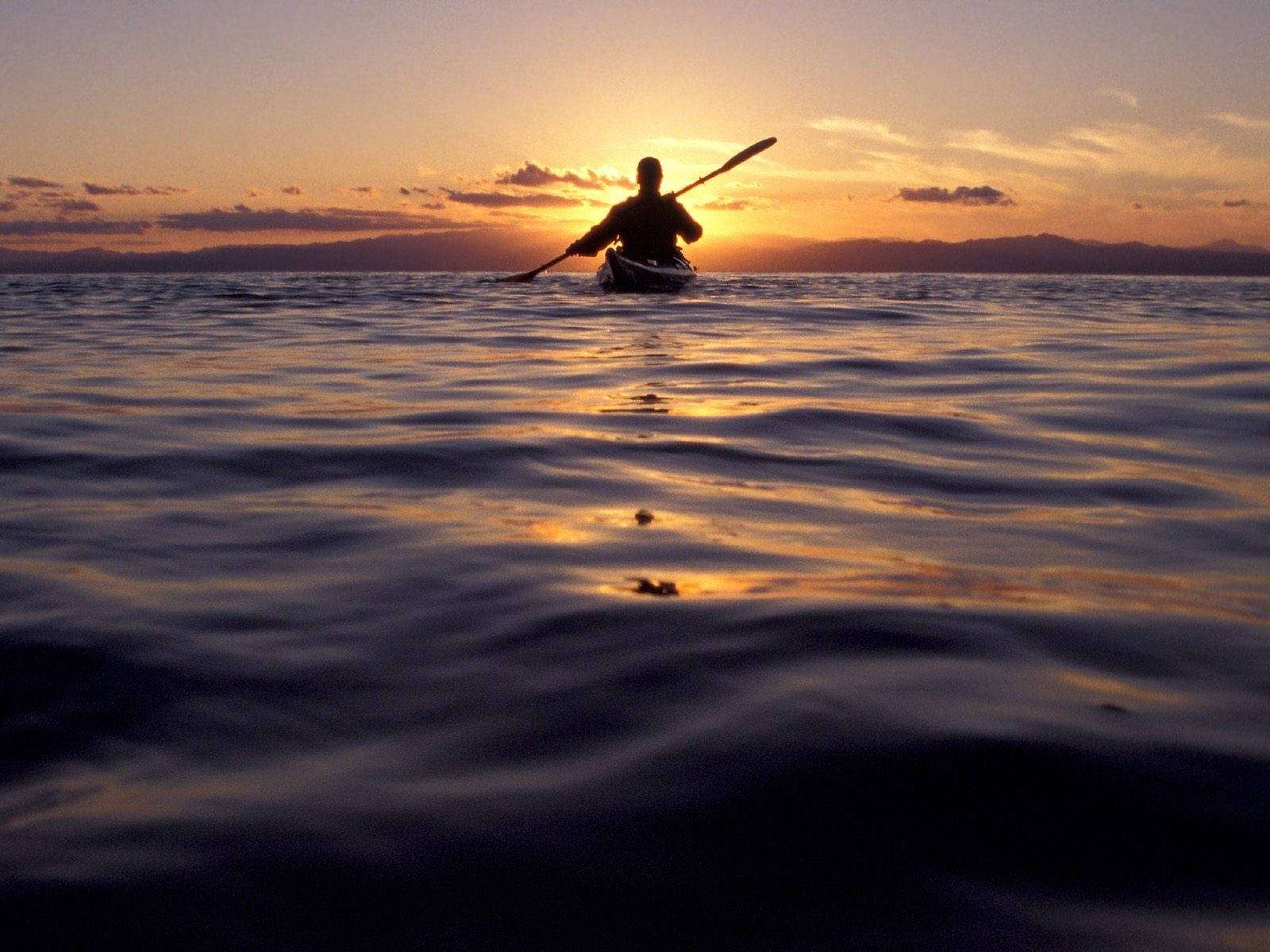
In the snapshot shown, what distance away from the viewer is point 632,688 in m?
1.76

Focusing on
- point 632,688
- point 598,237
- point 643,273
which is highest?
point 598,237

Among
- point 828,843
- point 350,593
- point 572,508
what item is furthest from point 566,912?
point 572,508

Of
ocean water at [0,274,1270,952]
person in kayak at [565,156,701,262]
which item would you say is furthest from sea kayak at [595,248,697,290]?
ocean water at [0,274,1270,952]

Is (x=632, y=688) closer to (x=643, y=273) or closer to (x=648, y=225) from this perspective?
(x=643, y=273)

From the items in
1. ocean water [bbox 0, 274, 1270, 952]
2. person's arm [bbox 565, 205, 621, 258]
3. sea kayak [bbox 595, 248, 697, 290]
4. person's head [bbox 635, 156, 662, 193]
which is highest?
person's head [bbox 635, 156, 662, 193]

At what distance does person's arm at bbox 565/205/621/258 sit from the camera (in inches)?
616

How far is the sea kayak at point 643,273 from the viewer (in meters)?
15.0

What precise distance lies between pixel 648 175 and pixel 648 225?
0.72m

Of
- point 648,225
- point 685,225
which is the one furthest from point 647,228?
Result: point 685,225

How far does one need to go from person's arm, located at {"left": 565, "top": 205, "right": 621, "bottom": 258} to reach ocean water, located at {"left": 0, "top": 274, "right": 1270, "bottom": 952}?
11639mm

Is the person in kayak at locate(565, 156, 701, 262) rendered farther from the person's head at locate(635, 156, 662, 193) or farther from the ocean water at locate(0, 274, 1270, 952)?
the ocean water at locate(0, 274, 1270, 952)

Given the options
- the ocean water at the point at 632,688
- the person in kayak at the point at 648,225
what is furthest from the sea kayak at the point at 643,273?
the ocean water at the point at 632,688

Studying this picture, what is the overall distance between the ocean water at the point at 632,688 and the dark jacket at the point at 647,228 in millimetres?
11526

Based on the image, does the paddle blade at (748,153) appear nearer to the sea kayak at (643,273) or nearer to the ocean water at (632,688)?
the sea kayak at (643,273)
